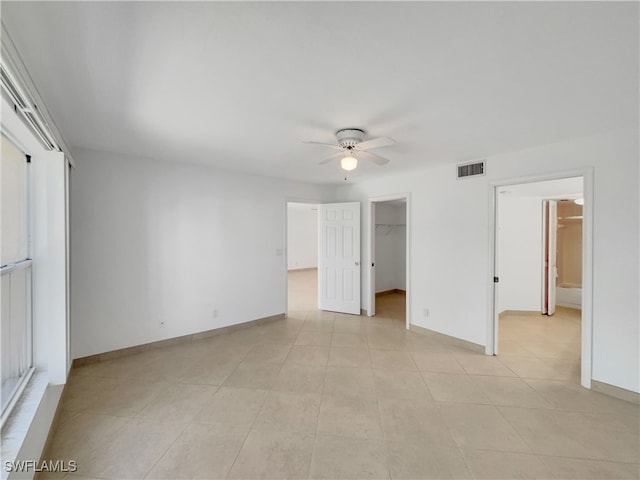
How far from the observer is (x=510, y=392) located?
97.2 inches

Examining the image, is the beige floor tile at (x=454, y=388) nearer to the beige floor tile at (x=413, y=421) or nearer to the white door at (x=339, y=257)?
the beige floor tile at (x=413, y=421)

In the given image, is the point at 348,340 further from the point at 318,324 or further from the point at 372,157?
the point at 372,157

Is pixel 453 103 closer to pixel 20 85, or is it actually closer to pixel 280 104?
pixel 280 104

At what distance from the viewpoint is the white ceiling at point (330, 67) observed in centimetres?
113

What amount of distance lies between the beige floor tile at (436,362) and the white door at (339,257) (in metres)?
1.67

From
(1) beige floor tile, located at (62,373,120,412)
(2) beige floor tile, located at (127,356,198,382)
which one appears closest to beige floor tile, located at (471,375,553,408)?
(2) beige floor tile, located at (127,356,198,382)

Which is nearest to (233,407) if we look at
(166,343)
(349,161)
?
(166,343)

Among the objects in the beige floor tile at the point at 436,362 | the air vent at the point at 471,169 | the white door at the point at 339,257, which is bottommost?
the beige floor tile at the point at 436,362

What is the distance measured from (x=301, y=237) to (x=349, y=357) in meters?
7.49

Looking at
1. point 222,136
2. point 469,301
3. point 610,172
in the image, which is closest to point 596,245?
point 610,172

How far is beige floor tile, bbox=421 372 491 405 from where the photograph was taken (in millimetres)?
2355

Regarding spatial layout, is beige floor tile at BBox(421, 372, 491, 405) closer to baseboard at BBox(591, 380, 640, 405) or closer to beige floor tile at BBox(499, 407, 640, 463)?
beige floor tile at BBox(499, 407, 640, 463)

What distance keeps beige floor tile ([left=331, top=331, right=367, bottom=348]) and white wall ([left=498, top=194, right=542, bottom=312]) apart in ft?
9.34

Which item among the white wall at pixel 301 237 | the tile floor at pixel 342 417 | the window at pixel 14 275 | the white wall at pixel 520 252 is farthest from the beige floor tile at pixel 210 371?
the white wall at pixel 301 237
